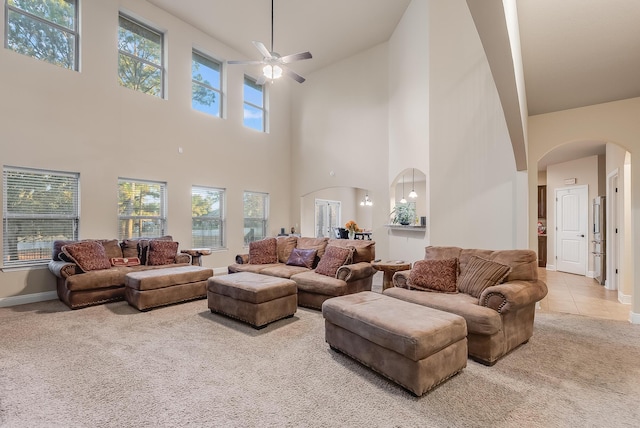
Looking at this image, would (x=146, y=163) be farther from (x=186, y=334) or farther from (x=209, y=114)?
(x=186, y=334)

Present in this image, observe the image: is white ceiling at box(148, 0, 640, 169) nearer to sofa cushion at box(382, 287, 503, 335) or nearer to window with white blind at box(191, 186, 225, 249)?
sofa cushion at box(382, 287, 503, 335)

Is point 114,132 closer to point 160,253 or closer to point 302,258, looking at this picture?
point 160,253

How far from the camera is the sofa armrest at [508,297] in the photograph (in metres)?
2.63

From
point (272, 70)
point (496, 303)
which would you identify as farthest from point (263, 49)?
point (496, 303)

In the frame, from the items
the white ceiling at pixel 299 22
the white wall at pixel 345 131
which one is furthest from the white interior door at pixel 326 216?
the white ceiling at pixel 299 22

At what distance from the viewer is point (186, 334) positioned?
→ 10.7ft

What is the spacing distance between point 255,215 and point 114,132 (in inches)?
138

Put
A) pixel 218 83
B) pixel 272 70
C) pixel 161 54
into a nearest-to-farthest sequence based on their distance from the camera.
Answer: pixel 272 70, pixel 161 54, pixel 218 83

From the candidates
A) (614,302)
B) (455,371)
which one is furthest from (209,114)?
(614,302)

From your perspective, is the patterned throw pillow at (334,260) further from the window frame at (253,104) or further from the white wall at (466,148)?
the window frame at (253,104)

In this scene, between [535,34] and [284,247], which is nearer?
[535,34]

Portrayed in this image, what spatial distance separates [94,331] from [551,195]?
9.70 meters

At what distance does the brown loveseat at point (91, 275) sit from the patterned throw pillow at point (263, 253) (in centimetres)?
144

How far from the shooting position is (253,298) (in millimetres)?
3385
